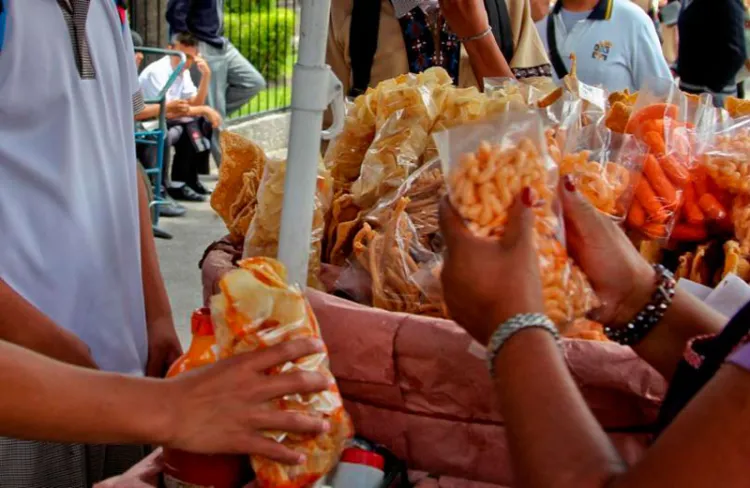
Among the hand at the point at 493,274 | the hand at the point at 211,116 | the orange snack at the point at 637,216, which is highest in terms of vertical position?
the hand at the point at 493,274

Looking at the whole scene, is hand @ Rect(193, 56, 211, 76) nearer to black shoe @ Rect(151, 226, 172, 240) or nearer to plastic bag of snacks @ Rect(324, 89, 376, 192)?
black shoe @ Rect(151, 226, 172, 240)

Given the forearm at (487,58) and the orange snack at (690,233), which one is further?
the forearm at (487,58)

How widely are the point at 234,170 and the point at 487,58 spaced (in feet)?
3.25

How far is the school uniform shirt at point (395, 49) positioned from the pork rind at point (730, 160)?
100cm

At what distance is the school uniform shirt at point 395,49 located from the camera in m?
2.81

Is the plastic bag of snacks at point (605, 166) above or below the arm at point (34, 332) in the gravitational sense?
above

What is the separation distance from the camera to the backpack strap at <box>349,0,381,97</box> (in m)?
2.81

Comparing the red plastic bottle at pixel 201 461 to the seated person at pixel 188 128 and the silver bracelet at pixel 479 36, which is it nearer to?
the silver bracelet at pixel 479 36

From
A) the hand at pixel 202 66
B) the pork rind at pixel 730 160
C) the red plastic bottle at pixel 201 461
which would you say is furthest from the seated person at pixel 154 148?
the red plastic bottle at pixel 201 461

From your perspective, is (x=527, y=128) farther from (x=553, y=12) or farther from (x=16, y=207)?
(x=553, y=12)

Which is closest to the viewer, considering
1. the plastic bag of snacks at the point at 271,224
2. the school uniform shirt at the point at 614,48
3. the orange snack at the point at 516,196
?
the orange snack at the point at 516,196

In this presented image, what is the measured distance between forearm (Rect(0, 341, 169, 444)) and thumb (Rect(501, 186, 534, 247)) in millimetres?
441

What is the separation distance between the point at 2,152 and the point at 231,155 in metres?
0.52

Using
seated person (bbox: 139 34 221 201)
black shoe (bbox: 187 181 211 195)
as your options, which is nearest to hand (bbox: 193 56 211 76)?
seated person (bbox: 139 34 221 201)
